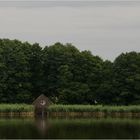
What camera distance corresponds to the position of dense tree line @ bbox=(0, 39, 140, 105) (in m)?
68.7

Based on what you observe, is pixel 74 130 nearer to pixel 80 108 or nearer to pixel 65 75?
pixel 80 108

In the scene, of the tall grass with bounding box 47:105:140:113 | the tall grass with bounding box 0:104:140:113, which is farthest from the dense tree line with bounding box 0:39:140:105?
the tall grass with bounding box 0:104:140:113

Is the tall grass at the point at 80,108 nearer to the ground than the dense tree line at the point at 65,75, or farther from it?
nearer to the ground

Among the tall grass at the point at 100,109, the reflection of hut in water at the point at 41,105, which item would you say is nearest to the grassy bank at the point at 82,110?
the tall grass at the point at 100,109

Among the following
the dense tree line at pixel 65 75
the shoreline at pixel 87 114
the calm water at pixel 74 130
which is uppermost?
the dense tree line at pixel 65 75

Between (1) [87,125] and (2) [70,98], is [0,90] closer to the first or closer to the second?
(2) [70,98]

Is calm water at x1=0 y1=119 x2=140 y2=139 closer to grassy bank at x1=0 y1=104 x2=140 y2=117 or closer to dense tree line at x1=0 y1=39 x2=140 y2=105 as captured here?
grassy bank at x1=0 y1=104 x2=140 y2=117

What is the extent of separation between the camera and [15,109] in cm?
6216

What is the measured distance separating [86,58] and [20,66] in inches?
280

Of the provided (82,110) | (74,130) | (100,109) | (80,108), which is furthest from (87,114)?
(74,130)

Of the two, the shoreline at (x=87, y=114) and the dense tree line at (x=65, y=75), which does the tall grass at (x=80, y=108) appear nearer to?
the shoreline at (x=87, y=114)

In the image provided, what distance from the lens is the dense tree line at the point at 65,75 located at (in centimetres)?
6869

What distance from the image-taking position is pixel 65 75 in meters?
70.9

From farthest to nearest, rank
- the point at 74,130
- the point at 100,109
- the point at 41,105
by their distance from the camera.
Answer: the point at 41,105 → the point at 100,109 → the point at 74,130
